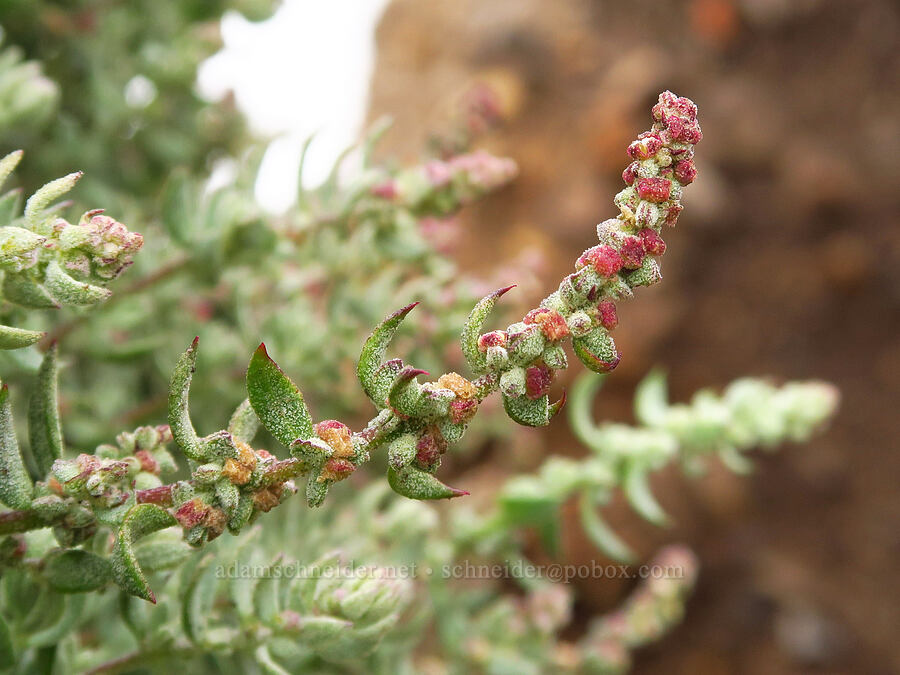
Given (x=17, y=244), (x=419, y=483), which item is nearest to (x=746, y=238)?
(x=419, y=483)

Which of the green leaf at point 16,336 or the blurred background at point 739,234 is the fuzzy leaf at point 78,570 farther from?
the blurred background at point 739,234

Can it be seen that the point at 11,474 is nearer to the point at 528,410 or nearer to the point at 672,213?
the point at 528,410

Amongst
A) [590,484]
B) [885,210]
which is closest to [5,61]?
[590,484]

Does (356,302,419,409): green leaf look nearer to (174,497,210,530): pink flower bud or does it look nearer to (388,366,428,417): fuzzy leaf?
(388,366,428,417): fuzzy leaf

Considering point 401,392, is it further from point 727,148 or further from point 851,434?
point 851,434

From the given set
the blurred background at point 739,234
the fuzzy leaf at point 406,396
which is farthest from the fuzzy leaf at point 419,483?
the blurred background at point 739,234

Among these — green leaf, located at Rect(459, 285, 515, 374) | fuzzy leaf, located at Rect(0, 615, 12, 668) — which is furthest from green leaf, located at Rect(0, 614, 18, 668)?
green leaf, located at Rect(459, 285, 515, 374)

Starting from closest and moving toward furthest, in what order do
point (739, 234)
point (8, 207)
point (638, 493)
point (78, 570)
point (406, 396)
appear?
point (406, 396) → point (78, 570) → point (8, 207) → point (638, 493) → point (739, 234)
